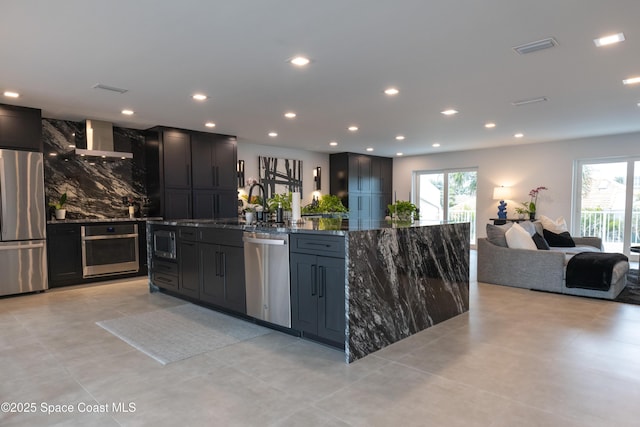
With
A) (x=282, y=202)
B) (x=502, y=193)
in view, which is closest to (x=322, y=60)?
(x=282, y=202)

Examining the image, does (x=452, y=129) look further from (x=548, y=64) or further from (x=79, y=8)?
(x=79, y=8)

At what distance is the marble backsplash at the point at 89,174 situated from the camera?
5.87m

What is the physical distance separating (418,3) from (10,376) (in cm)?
366

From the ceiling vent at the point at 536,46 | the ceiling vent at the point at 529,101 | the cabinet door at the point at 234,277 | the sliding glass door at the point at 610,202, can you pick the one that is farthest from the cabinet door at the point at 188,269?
the sliding glass door at the point at 610,202

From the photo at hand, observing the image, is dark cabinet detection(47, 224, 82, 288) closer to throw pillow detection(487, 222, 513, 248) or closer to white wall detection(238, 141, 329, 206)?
white wall detection(238, 141, 329, 206)

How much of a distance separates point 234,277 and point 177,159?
363 centimetres

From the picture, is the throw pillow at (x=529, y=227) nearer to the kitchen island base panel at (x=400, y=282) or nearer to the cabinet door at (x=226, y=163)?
the kitchen island base panel at (x=400, y=282)

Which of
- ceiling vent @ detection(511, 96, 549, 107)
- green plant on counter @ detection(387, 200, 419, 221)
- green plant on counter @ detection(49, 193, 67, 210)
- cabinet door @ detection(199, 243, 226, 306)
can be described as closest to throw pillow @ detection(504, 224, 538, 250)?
ceiling vent @ detection(511, 96, 549, 107)

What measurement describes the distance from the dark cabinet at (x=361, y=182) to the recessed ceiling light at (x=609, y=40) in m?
6.75

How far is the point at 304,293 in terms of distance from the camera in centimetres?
309

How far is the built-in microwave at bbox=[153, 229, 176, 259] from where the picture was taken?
4637mm

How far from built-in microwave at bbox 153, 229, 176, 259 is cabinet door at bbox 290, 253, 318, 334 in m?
2.13

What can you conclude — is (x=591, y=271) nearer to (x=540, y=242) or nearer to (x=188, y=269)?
(x=540, y=242)

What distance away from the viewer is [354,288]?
2734 mm
